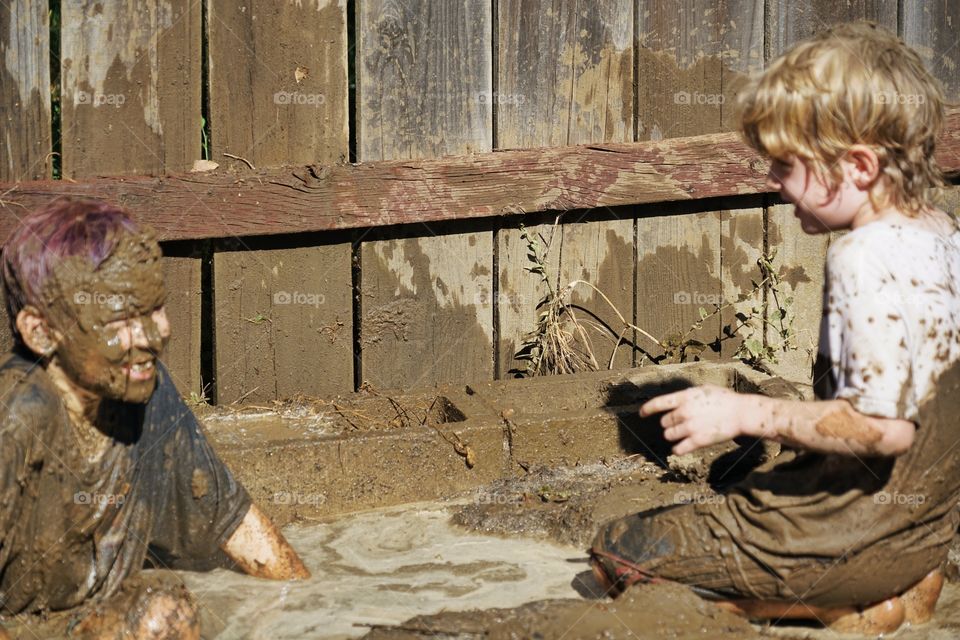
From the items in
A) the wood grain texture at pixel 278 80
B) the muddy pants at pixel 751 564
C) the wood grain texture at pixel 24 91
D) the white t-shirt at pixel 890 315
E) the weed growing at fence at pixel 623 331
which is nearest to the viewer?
the white t-shirt at pixel 890 315

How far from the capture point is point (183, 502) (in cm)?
385

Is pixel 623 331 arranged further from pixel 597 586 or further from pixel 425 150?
pixel 597 586

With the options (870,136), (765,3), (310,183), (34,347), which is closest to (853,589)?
(870,136)

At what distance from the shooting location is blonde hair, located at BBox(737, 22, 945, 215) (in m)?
3.31

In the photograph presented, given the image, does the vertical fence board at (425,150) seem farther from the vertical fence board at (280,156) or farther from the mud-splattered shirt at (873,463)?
the mud-splattered shirt at (873,463)

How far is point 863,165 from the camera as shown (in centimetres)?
337

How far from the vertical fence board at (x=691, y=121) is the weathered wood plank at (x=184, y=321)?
197 centimetres

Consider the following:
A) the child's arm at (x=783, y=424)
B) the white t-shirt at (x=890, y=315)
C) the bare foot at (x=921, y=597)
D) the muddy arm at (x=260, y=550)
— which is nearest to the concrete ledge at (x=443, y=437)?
the muddy arm at (x=260, y=550)

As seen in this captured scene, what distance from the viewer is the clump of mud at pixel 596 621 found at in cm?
330

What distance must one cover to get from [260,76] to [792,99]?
2530mm

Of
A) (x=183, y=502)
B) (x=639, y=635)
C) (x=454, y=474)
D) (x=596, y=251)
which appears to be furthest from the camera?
(x=596, y=251)

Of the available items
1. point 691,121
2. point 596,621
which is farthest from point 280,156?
point 596,621

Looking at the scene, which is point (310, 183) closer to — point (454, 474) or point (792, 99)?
point (454, 474)

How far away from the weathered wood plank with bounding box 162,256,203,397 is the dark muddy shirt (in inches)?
54.2
